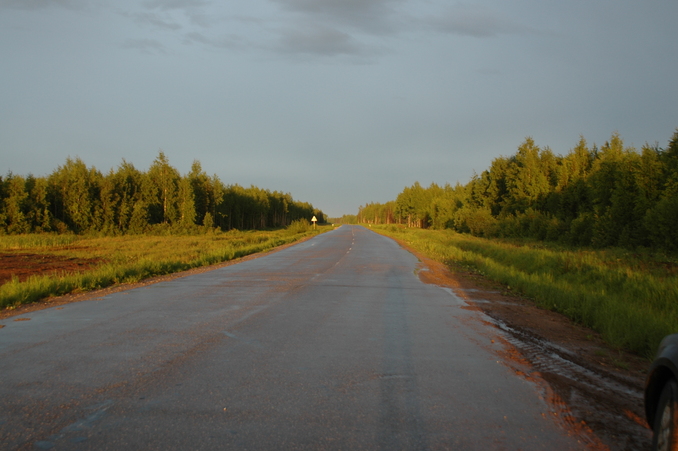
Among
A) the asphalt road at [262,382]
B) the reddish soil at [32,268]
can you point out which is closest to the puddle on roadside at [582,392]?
the asphalt road at [262,382]

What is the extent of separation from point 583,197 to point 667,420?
2954cm

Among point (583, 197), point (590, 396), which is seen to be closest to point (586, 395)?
point (590, 396)

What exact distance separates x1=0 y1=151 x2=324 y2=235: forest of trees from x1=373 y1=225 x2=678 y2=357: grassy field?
43564mm

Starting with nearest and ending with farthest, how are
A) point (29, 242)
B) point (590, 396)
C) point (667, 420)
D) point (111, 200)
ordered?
1. point (667, 420)
2. point (590, 396)
3. point (29, 242)
4. point (111, 200)

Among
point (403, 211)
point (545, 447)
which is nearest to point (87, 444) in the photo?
point (545, 447)

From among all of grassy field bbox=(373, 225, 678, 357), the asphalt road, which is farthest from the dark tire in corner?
grassy field bbox=(373, 225, 678, 357)

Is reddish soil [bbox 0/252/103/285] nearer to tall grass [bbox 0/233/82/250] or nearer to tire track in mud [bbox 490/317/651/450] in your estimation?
tall grass [bbox 0/233/82/250]

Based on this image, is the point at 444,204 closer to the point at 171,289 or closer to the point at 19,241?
the point at 19,241

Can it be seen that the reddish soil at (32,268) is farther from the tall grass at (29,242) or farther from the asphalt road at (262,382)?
the tall grass at (29,242)

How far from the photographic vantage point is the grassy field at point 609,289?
7.56 meters

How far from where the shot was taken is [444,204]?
67.8 m

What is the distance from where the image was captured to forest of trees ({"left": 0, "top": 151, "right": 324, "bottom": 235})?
141 ft

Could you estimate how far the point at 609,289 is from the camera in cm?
1241

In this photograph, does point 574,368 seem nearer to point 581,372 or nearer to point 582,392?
point 581,372
